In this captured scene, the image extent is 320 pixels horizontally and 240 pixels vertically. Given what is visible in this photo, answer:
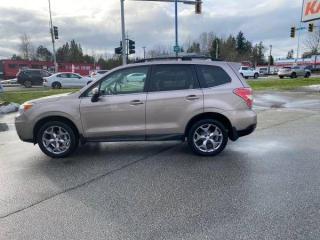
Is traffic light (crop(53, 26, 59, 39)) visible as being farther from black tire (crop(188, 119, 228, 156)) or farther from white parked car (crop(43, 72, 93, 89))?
black tire (crop(188, 119, 228, 156))

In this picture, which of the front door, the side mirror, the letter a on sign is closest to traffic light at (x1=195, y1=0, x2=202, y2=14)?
the letter a on sign

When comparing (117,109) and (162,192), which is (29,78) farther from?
(162,192)

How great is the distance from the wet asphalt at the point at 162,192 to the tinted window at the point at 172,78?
1.33 meters

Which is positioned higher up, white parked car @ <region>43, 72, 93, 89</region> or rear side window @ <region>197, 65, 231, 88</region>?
rear side window @ <region>197, 65, 231, 88</region>

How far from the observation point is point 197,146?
592cm

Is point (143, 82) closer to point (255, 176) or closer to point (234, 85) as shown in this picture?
point (234, 85)

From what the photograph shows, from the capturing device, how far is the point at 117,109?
572 cm

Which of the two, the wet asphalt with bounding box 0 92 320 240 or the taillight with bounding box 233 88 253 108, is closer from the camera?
the wet asphalt with bounding box 0 92 320 240

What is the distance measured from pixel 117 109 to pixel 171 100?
3.30 feet

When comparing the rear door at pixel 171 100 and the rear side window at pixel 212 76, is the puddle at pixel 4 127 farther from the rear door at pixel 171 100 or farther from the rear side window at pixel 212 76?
the rear side window at pixel 212 76

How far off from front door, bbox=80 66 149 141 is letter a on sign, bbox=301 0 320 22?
24805 millimetres

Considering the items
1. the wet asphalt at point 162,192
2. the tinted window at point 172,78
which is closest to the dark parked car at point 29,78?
the wet asphalt at point 162,192

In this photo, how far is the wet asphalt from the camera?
3.33 metres

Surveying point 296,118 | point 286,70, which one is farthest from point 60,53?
point 296,118
